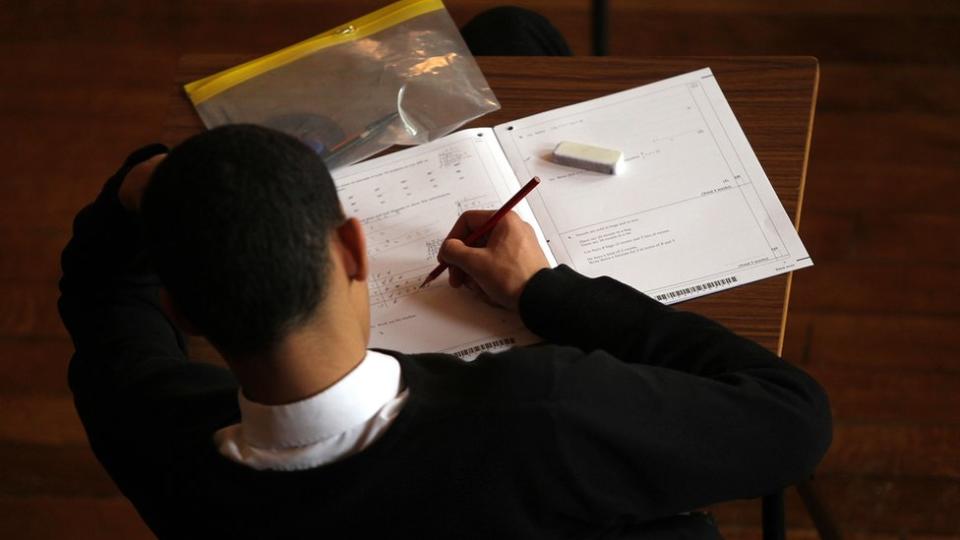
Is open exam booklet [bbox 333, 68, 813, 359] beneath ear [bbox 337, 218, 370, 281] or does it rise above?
beneath

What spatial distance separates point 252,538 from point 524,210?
428 mm

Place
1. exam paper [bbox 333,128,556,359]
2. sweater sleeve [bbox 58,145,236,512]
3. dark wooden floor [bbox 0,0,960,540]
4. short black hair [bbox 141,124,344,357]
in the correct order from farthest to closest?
dark wooden floor [bbox 0,0,960,540] < exam paper [bbox 333,128,556,359] < sweater sleeve [bbox 58,145,236,512] < short black hair [bbox 141,124,344,357]

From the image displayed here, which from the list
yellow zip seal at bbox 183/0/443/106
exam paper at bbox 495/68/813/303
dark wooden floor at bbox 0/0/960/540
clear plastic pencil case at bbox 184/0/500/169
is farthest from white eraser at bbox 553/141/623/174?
dark wooden floor at bbox 0/0/960/540

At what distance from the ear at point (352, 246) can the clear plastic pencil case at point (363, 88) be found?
1.27 feet

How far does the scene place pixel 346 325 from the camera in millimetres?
712

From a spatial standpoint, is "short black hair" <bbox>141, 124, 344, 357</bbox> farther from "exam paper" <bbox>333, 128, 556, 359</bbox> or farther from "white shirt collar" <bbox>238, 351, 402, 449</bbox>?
"exam paper" <bbox>333, 128, 556, 359</bbox>

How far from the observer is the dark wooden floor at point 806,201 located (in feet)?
5.51

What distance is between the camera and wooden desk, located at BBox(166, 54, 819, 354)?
1.04m

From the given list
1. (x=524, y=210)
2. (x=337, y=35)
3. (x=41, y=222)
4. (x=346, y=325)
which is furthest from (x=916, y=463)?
(x=41, y=222)

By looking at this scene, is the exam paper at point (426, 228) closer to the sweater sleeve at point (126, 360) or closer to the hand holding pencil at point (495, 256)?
the hand holding pencil at point (495, 256)

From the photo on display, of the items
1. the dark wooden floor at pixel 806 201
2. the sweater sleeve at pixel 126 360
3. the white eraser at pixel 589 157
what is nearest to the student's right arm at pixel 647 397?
the white eraser at pixel 589 157

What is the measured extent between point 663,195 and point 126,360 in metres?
0.54

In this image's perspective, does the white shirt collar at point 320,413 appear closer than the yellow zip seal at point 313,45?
Yes

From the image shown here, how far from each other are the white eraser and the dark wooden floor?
815mm
